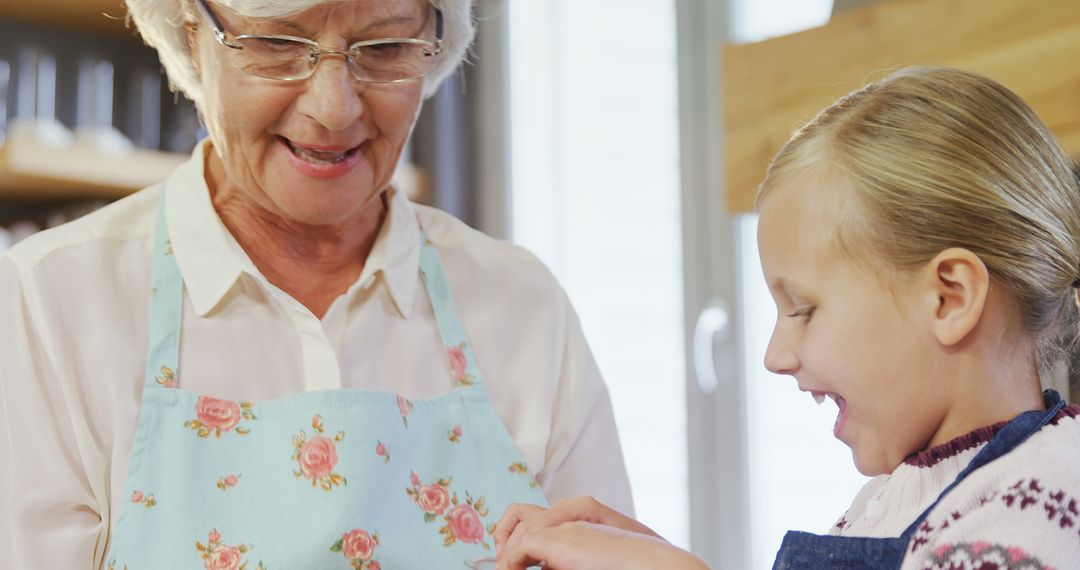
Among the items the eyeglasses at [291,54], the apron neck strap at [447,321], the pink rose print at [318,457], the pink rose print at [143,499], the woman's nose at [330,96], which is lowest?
the pink rose print at [143,499]

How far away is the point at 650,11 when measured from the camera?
3.14 m

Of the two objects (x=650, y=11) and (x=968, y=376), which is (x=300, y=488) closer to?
(x=968, y=376)

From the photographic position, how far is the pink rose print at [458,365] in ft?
5.10

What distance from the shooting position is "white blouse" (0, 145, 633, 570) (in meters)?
1.34

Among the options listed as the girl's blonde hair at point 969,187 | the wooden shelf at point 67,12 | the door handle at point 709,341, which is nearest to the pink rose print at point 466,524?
the girl's blonde hair at point 969,187

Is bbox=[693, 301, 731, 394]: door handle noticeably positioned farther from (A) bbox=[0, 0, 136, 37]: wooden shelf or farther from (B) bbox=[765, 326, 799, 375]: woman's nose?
(B) bbox=[765, 326, 799, 375]: woman's nose

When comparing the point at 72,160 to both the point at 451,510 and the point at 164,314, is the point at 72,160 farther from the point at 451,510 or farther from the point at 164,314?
the point at 451,510

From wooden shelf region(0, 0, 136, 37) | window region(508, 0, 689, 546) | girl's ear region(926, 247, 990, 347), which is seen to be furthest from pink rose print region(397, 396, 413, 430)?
wooden shelf region(0, 0, 136, 37)

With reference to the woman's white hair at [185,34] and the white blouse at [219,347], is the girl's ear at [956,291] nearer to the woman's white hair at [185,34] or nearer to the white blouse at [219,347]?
the white blouse at [219,347]

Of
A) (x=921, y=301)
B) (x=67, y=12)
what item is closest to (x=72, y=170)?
(x=67, y=12)

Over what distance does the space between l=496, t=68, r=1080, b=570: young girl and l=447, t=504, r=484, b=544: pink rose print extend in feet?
0.99

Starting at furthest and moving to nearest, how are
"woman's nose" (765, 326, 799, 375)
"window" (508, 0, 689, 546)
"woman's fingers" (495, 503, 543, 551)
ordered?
1. "window" (508, 0, 689, 546)
2. "woman's fingers" (495, 503, 543, 551)
3. "woman's nose" (765, 326, 799, 375)

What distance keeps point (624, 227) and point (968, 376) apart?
2.08 metres

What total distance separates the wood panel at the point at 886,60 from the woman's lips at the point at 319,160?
61cm
